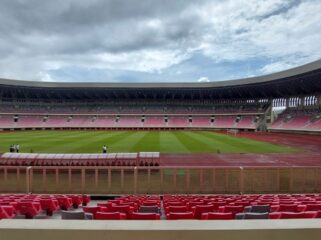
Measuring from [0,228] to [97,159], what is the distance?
74.8 ft

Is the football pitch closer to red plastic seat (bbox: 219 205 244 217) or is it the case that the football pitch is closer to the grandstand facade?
red plastic seat (bbox: 219 205 244 217)

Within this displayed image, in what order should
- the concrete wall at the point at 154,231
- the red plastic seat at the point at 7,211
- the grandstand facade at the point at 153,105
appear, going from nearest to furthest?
the concrete wall at the point at 154,231, the red plastic seat at the point at 7,211, the grandstand facade at the point at 153,105

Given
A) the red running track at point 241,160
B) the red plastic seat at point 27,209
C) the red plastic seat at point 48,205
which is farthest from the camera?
the red running track at point 241,160

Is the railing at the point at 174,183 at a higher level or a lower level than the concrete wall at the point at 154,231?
lower

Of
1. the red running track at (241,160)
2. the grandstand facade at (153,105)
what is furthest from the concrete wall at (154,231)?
the grandstand facade at (153,105)

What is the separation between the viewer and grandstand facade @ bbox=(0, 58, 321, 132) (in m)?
82.6

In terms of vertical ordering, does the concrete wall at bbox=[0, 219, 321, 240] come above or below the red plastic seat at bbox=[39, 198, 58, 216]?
above

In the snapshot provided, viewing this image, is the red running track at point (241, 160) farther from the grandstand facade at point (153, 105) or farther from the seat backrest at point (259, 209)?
the grandstand facade at point (153, 105)

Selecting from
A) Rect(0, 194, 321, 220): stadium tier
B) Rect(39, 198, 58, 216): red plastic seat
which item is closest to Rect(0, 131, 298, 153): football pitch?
Rect(0, 194, 321, 220): stadium tier

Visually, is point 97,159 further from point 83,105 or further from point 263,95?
point 83,105

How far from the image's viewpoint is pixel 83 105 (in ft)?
349

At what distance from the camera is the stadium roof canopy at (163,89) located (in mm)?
75062

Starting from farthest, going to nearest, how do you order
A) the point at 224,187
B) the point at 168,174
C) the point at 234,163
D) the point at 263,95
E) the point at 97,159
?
1. the point at 263,95
2. the point at 234,163
3. the point at 97,159
4. the point at 168,174
5. the point at 224,187

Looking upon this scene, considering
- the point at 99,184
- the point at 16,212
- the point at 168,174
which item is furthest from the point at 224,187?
the point at 16,212
